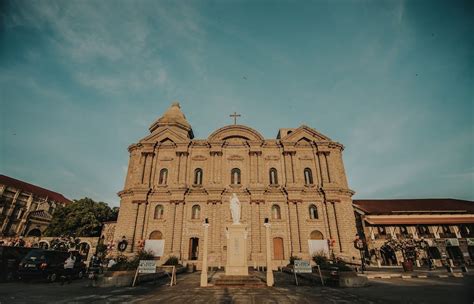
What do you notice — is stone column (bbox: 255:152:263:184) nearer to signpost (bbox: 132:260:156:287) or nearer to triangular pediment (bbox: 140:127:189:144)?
triangular pediment (bbox: 140:127:189:144)

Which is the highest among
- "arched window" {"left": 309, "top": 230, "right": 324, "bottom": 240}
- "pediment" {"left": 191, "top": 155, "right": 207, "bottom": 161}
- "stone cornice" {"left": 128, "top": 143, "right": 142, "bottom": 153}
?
"stone cornice" {"left": 128, "top": 143, "right": 142, "bottom": 153}

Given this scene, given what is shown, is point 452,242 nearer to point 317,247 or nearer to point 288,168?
point 317,247

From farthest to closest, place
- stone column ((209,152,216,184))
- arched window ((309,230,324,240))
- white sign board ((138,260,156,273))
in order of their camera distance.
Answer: stone column ((209,152,216,184)) < arched window ((309,230,324,240)) < white sign board ((138,260,156,273))

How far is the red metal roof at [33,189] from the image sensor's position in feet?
142

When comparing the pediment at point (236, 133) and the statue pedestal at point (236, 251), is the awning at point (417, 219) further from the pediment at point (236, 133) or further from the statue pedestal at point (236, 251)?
the statue pedestal at point (236, 251)

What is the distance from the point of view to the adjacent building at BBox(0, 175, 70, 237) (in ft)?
132

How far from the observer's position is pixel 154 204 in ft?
80.7

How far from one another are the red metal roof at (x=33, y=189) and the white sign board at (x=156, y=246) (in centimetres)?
3780

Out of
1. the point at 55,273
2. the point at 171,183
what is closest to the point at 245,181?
the point at 171,183

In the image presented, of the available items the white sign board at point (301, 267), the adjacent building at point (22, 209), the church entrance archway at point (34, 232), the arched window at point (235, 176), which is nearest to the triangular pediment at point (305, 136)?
the arched window at point (235, 176)

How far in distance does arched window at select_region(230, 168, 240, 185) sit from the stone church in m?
0.11

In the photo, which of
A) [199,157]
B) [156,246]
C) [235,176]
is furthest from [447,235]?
[156,246]

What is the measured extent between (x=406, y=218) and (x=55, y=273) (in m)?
33.6

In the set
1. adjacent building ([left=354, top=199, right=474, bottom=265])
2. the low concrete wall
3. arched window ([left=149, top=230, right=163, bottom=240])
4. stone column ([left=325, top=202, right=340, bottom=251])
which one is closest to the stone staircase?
the low concrete wall
